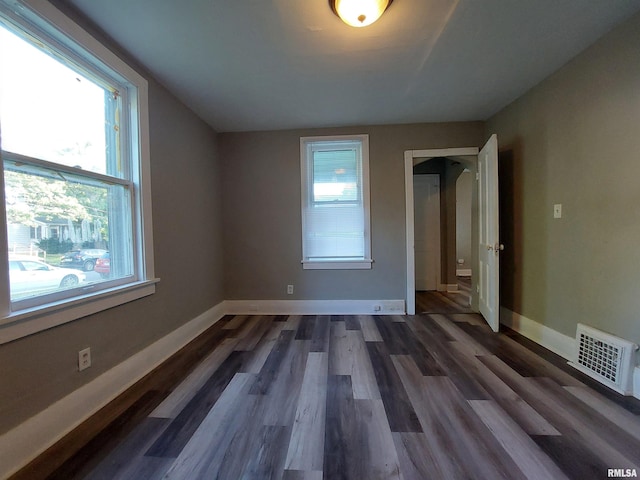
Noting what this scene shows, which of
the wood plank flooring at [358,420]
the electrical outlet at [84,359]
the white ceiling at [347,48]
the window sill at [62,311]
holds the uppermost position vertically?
the white ceiling at [347,48]

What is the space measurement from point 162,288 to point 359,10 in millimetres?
2472

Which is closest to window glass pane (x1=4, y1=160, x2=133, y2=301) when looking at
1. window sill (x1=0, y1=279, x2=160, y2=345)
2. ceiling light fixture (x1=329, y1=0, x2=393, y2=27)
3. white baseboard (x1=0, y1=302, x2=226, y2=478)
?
window sill (x1=0, y1=279, x2=160, y2=345)

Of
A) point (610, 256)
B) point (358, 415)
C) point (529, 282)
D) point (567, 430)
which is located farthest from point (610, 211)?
point (358, 415)

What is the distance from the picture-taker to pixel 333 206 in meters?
3.29

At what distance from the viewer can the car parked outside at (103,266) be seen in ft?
5.48

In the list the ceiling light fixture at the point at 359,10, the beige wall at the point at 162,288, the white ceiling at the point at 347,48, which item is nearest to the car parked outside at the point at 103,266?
the beige wall at the point at 162,288

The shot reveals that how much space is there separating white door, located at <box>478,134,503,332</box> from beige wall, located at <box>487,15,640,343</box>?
231mm

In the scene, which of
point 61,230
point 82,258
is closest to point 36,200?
point 61,230

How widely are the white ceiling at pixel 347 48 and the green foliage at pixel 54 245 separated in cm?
135

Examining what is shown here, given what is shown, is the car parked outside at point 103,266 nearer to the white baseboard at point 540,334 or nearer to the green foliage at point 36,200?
the green foliage at point 36,200

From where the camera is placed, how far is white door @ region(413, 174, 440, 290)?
4480 mm

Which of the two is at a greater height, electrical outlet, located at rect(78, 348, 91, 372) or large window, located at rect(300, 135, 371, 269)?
large window, located at rect(300, 135, 371, 269)

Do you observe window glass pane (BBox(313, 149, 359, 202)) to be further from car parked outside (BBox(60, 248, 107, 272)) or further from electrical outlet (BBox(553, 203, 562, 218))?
car parked outside (BBox(60, 248, 107, 272))

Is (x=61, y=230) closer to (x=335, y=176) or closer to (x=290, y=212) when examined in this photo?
(x=290, y=212)
